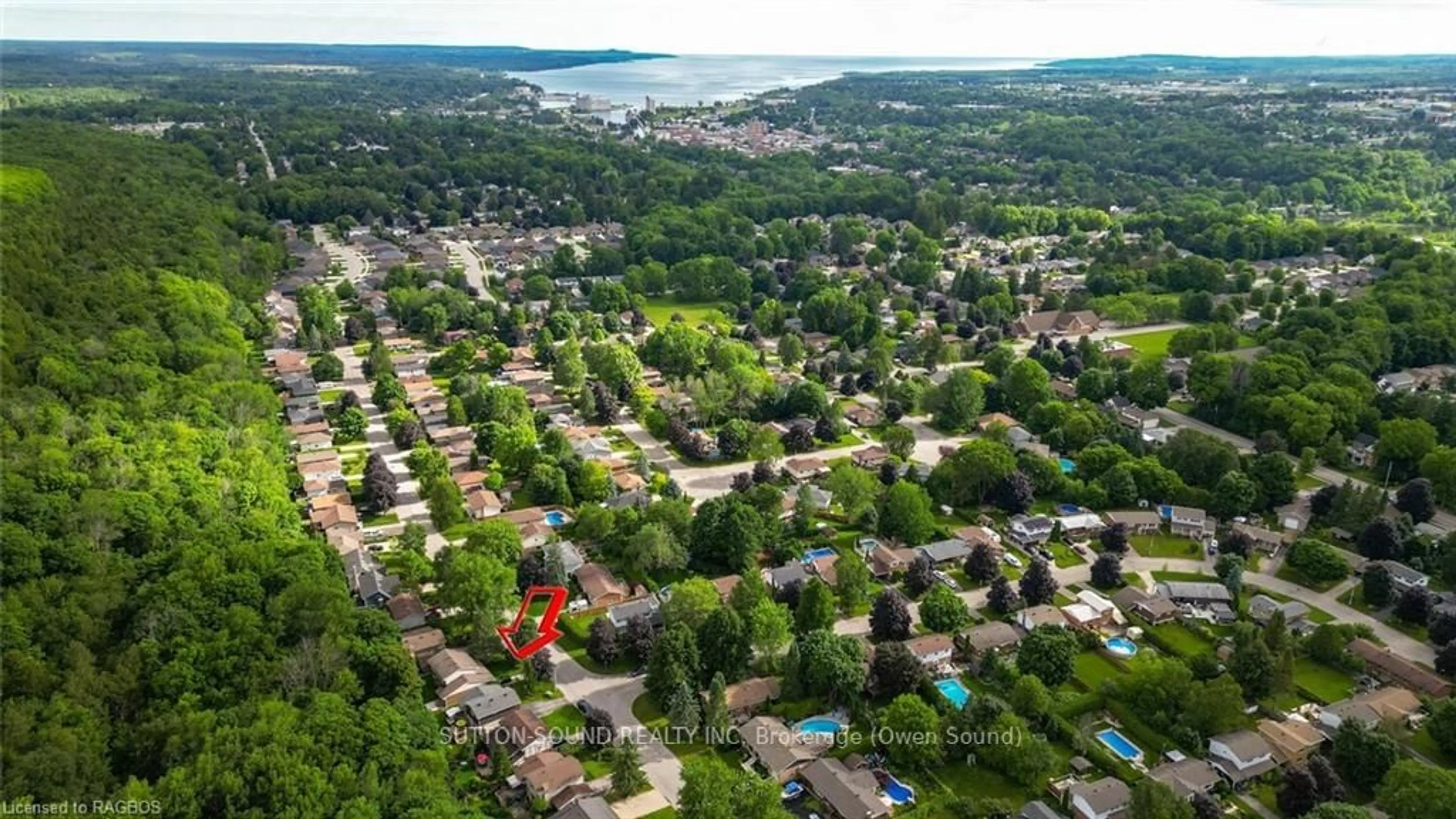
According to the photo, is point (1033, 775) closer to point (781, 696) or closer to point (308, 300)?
point (781, 696)

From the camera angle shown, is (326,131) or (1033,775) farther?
(326,131)

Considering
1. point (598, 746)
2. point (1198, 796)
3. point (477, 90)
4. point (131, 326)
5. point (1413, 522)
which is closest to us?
point (1198, 796)

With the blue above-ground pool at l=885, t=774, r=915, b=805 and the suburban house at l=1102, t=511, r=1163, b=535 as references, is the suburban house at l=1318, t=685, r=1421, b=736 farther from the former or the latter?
the blue above-ground pool at l=885, t=774, r=915, b=805

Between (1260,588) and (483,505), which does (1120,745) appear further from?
(483,505)

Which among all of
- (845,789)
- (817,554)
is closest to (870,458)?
(817,554)

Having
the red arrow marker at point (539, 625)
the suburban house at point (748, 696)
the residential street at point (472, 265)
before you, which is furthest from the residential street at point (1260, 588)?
the residential street at point (472, 265)

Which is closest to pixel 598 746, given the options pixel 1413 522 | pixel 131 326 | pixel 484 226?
pixel 1413 522
